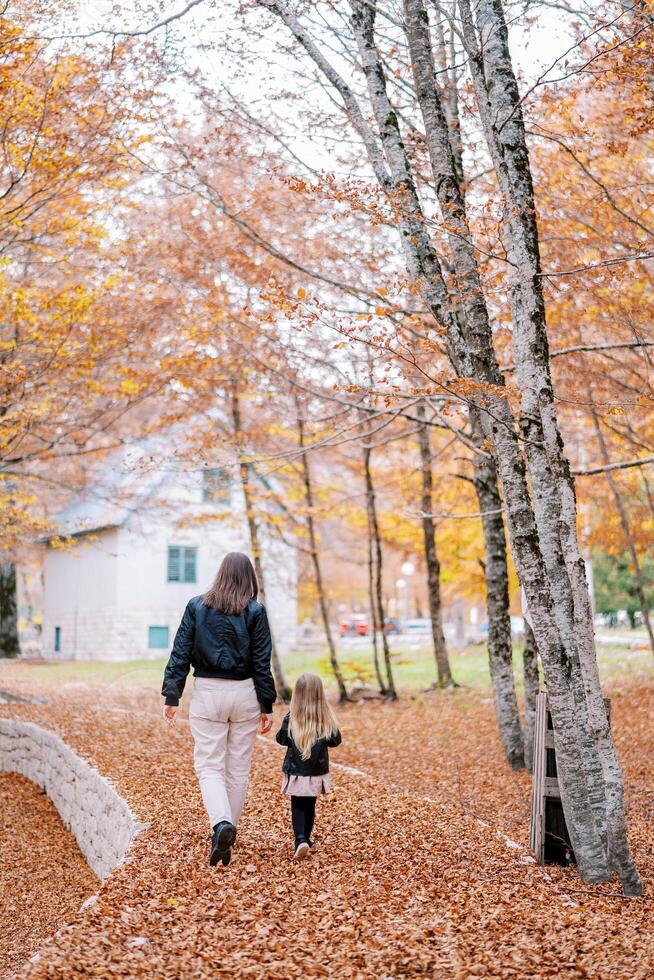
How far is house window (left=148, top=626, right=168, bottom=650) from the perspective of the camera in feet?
92.0

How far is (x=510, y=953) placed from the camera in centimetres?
384

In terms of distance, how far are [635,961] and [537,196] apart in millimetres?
7325

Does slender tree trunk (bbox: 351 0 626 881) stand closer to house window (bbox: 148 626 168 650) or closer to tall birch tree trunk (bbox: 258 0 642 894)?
tall birch tree trunk (bbox: 258 0 642 894)

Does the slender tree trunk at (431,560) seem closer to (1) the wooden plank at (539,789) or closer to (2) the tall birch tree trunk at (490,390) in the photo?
(2) the tall birch tree trunk at (490,390)

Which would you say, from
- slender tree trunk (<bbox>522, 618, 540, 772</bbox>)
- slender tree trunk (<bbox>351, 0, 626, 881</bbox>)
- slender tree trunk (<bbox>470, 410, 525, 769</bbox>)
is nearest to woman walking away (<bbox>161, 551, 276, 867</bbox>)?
slender tree trunk (<bbox>351, 0, 626, 881</bbox>)

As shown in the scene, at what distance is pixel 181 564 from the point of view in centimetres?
2895

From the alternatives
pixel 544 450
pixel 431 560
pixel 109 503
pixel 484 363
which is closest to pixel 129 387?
pixel 484 363

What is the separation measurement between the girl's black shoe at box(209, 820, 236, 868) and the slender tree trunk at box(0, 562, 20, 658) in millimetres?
22539

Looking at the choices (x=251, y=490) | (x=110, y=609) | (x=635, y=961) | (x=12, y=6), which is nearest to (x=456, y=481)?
(x=251, y=490)

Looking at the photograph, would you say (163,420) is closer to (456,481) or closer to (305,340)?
(305,340)

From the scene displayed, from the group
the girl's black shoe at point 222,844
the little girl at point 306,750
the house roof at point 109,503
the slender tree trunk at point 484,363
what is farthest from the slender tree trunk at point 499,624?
the house roof at point 109,503

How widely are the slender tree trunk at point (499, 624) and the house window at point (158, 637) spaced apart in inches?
794

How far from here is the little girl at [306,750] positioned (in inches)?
224

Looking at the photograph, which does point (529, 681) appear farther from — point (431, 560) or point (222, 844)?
point (431, 560)
